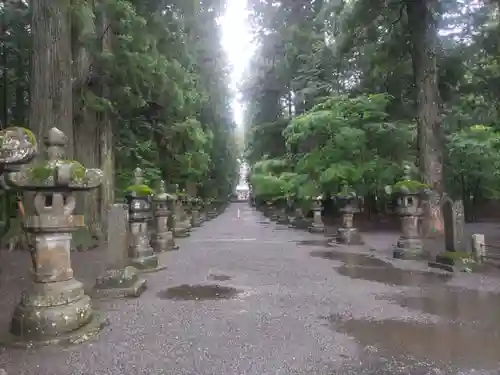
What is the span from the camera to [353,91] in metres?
21.0

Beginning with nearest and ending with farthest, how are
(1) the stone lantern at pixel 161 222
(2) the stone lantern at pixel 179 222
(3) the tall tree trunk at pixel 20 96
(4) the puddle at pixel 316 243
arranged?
(1) the stone lantern at pixel 161 222
(4) the puddle at pixel 316 243
(3) the tall tree trunk at pixel 20 96
(2) the stone lantern at pixel 179 222

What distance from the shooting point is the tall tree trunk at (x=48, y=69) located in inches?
457

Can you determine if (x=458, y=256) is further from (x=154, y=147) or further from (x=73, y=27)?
(x=154, y=147)

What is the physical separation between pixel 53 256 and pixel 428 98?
14.3m

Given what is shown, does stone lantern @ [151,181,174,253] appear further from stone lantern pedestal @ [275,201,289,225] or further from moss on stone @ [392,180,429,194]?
stone lantern pedestal @ [275,201,289,225]

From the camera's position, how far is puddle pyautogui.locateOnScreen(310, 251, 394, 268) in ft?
35.3

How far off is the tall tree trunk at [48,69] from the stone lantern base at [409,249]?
987cm

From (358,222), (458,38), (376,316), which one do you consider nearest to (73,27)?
(376,316)

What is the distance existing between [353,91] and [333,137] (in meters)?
4.91

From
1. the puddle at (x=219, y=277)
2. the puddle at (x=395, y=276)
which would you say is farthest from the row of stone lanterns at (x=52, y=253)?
the puddle at (x=395, y=276)

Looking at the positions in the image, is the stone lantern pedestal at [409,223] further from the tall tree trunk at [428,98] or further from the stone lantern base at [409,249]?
the tall tree trunk at [428,98]

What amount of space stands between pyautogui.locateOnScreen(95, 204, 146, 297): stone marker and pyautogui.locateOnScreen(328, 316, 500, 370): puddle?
3.63 m

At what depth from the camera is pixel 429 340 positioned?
200 inches

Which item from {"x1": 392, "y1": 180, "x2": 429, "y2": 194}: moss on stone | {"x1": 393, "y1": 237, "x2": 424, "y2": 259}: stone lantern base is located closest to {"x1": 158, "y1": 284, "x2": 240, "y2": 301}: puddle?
{"x1": 393, "y1": 237, "x2": 424, "y2": 259}: stone lantern base
